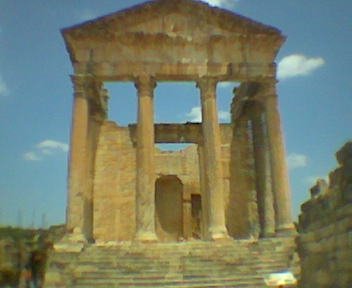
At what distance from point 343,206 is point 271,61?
569 inches

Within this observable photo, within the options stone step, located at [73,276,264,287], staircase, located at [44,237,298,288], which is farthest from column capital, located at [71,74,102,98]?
stone step, located at [73,276,264,287]

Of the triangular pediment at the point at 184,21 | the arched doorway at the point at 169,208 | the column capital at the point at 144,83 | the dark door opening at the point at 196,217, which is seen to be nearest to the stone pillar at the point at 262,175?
the triangular pediment at the point at 184,21

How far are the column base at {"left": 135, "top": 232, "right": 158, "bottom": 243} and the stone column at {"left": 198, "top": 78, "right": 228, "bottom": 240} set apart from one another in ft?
7.29

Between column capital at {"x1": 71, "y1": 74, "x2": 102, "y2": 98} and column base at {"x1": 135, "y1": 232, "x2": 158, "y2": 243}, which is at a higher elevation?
column capital at {"x1": 71, "y1": 74, "x2": 102, "y2": 98}

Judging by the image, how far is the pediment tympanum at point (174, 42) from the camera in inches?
758

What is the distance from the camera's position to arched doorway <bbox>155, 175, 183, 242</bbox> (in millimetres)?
24359

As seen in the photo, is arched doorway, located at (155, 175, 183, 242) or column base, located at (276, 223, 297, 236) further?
arched doorway, located at (155, 175, 183, 242)

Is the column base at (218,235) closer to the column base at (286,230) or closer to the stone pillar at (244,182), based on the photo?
the column base at (286,230)

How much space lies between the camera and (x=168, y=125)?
23.3m

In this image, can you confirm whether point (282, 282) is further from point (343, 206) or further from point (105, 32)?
→ point (105, 32)

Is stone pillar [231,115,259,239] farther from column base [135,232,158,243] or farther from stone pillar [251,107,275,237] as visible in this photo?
column base [135,232,158,243]

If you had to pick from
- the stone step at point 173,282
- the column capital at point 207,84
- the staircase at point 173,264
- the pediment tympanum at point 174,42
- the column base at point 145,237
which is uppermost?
the pediment tympanum at point 174,42

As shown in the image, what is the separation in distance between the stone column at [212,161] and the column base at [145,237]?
7.29 ft

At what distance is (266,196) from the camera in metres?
21.3
